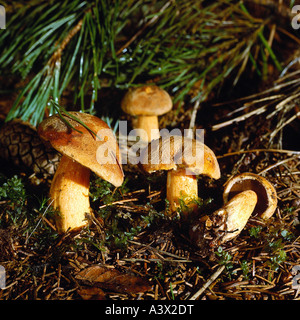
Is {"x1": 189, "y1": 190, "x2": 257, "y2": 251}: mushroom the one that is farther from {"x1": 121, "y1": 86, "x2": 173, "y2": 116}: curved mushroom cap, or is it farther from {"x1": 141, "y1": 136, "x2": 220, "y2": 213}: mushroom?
{"x1": 121, "y1": 86, "x2": 173, "y2": 116}: curved mushroom cap

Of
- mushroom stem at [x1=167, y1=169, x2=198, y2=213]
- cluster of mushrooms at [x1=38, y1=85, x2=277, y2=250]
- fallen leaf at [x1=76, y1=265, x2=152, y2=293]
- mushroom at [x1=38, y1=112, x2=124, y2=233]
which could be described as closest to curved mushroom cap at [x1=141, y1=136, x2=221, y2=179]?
cluster of mushrooms at [x1=38, y1=85, x2=277, y2=250]

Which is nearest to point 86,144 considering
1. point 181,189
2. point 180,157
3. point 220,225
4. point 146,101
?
point 180,157

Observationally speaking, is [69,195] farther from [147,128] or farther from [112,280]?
[147,128]

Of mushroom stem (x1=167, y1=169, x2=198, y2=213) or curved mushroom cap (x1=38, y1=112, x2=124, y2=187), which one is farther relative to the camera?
mushroom stem (x1=167, y1=169, x2=198, y2=213)

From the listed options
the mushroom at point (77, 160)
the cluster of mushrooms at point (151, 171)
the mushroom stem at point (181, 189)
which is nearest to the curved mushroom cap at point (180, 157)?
the cluster of mushrooms at point (151, 171)

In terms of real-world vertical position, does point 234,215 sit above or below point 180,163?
below
